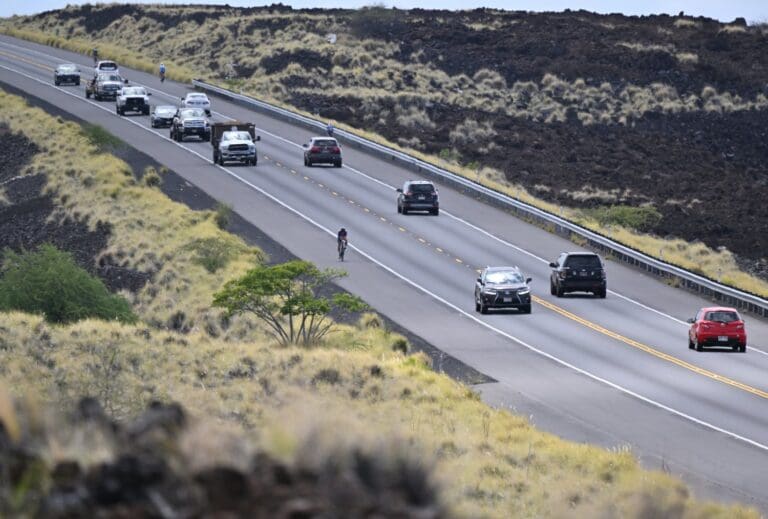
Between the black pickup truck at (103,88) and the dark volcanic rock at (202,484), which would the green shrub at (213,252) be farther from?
the black pickup truck at (103,88)

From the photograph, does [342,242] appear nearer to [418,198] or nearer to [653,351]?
[418,198]

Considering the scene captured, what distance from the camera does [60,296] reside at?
38375 millimetres

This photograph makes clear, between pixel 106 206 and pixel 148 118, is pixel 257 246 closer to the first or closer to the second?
pixel 106 206

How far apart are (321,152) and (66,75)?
3541 centimetres

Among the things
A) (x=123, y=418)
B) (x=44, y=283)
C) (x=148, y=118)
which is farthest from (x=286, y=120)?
(x=123, y=418)

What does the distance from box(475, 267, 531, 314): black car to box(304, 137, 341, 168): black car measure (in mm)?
28945

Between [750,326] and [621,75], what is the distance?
74.9m

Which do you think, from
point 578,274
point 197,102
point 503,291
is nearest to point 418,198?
point 578,274

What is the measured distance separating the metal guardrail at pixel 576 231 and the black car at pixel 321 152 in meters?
3.75

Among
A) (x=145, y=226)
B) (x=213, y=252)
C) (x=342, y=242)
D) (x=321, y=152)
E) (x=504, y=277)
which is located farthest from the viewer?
(x=321, y=152)

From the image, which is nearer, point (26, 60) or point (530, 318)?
point (530, 318)

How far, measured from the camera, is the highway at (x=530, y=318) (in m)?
28.8

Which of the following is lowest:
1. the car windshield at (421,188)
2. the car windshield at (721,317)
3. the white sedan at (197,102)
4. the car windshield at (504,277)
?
the white sedan at (197,102)

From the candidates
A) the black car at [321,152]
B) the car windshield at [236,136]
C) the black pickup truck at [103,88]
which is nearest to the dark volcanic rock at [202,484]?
the car windshield at [236,136]
